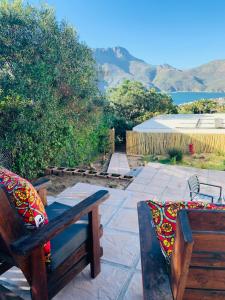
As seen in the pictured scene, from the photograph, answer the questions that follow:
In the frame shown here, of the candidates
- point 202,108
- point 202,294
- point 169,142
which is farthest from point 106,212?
point 202,108

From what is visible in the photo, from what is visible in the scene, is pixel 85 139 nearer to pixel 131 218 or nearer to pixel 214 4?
pixel 131 218

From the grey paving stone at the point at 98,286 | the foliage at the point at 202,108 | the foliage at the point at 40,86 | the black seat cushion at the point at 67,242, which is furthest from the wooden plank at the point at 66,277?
the foliage at the point at 202,108

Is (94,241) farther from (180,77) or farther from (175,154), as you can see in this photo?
(180,77)

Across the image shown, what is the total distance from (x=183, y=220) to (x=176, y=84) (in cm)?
8415

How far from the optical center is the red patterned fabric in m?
1.45

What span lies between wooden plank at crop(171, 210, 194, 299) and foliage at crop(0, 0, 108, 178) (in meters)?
3.67

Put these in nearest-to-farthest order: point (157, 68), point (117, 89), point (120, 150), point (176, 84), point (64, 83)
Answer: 1. point (64, 83)
2. point (120, 150)
3. point (117, 89)
4. point (176, 84)
5. point (157, 68)

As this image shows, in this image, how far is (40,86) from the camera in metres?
4.74

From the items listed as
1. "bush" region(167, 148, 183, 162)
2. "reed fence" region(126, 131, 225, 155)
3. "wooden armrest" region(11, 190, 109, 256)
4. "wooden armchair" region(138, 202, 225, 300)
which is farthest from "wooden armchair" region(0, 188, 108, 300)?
"reed fence" region(126, 131, 225, 155)

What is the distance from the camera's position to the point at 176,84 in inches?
3157

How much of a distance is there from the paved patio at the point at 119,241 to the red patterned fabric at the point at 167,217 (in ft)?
2.82

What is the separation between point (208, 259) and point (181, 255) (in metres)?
0.16

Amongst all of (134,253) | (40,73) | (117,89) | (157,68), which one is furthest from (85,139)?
(157,68)

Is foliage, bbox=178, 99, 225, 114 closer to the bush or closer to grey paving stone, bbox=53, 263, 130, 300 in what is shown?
the bush
